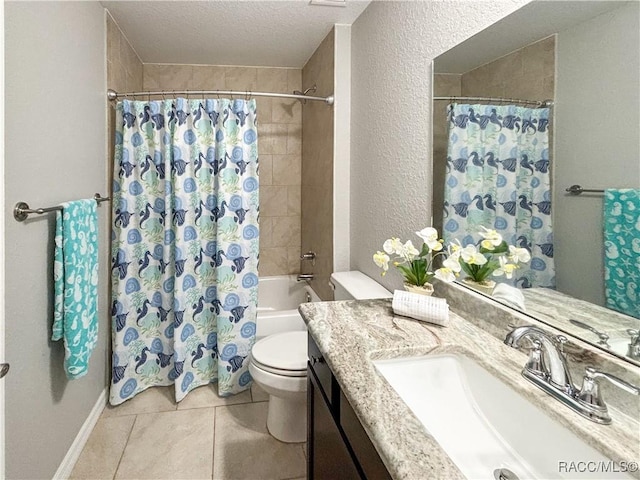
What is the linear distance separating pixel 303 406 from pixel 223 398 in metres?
0.65

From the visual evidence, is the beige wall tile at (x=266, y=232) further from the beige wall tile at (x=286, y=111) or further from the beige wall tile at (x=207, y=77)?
the beige wall tile at (x=207, y=77)

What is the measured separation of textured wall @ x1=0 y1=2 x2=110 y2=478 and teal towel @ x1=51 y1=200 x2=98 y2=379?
0.05m

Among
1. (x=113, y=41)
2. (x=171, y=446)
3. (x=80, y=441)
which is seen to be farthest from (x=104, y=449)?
(x=113, y=41)

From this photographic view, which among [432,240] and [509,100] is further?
[432,240]

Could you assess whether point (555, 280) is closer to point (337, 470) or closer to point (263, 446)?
point (337, 470)

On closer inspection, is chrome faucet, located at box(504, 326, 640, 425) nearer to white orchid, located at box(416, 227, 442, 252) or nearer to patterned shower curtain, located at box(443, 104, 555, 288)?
patterned shower curtain, located at box(443, 104, 555, 288)

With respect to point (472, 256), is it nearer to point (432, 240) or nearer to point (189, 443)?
point (432, 240)

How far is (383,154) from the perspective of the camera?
1.87 m

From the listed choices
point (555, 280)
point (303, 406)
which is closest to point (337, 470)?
point (555, 280)

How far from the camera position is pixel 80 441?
1.79 m

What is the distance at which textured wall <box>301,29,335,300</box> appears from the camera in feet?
7.99

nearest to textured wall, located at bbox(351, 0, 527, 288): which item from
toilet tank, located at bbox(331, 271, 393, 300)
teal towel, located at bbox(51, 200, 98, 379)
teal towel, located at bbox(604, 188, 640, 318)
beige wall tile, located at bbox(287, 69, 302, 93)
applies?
toilet tank, located at bbox(331, 271, 393, 300)

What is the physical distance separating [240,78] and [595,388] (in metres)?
3.17

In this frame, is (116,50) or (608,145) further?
(116,50)
